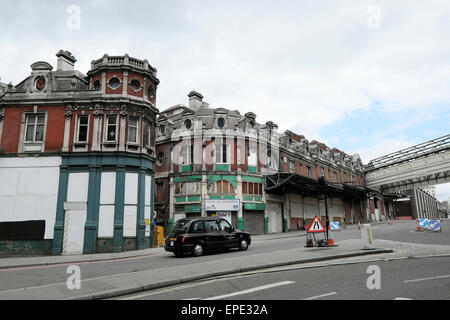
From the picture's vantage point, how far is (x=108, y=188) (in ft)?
63.8

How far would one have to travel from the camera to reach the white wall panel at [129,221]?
62.8 feet

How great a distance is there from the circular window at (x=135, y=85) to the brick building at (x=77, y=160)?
79 mm

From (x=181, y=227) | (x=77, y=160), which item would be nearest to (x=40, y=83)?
(x=77, y=160)

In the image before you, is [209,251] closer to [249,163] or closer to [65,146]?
[65,146]

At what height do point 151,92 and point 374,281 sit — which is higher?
point 151,92

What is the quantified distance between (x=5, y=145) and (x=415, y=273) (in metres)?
23.2

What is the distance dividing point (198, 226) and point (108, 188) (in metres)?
8.08

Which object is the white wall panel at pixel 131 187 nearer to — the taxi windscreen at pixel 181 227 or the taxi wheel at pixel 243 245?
the taxi windscreen at pixel 181 227

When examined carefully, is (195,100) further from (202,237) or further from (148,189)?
(202,237)

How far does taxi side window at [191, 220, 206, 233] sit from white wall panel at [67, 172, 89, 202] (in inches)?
346

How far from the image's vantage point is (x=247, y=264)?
32.7 feet

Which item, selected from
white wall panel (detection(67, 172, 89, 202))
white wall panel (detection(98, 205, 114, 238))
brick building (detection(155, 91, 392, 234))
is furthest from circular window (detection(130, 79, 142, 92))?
brick building (detection(155, 91, 392, 234))

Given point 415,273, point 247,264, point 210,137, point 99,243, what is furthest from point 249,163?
point 415,273

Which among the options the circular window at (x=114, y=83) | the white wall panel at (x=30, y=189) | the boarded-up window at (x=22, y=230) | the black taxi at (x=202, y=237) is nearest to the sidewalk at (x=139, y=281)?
the black taxi at (x=202, y=237)
